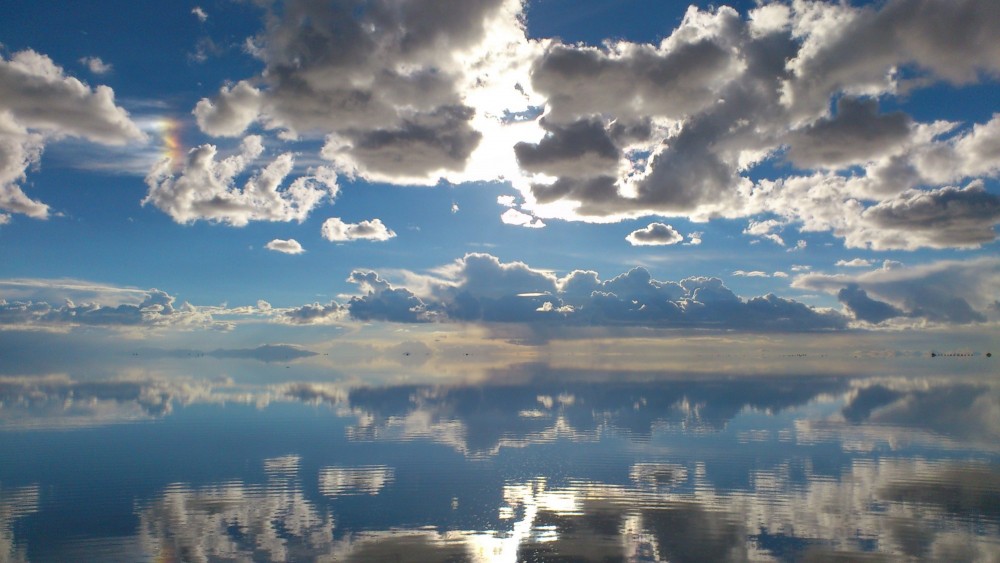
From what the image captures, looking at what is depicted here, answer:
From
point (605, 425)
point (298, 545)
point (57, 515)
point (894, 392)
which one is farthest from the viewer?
point (894, 392)

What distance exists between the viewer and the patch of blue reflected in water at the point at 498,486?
41969 mm

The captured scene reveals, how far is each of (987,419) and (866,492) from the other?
68.8 metres

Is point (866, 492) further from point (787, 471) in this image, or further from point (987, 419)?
point (987, 419)

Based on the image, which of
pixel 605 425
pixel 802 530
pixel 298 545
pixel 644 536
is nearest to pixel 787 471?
pixel 802 530

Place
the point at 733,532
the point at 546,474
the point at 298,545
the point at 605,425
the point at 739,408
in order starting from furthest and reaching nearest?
the point at 739,408, the point at 605,425, the point at 546,474, the point at 733,532, the point at 298,545

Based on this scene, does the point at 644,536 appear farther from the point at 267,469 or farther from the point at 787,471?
the point at 267,469

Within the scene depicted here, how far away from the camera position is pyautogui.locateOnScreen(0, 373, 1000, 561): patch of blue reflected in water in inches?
1652

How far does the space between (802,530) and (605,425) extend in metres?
50.8

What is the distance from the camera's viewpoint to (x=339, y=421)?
101062mm

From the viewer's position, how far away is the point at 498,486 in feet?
186

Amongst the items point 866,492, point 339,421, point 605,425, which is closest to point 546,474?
point 866,492

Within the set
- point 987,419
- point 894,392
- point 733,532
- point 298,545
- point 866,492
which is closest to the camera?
point 298,545

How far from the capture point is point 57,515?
1897 inches

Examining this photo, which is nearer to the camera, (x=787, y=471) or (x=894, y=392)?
(x=787, y=471)
